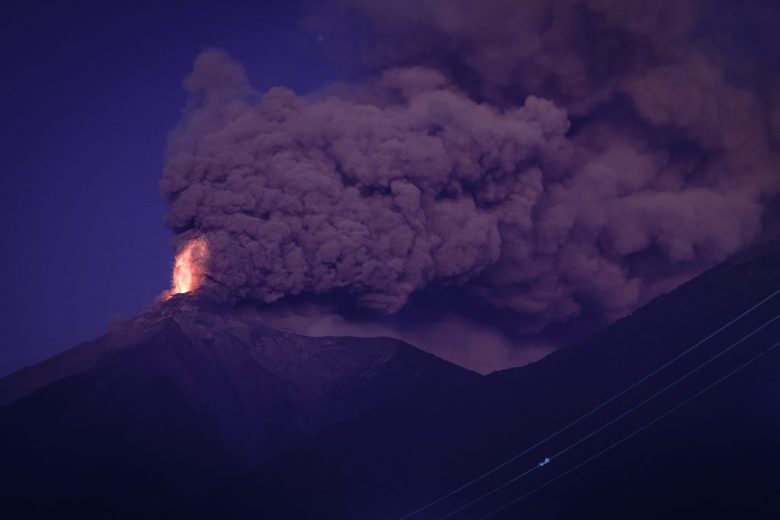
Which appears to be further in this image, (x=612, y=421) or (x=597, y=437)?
(x=612, y=421)

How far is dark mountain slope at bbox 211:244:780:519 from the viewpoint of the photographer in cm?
2288

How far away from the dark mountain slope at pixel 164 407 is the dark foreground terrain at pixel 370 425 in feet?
0.20

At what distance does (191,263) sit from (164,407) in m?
5.87

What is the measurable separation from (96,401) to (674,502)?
20.3 m

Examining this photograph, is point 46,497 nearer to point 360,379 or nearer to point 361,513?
point 361,513

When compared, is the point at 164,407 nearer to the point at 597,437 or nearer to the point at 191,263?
the point at 191,263

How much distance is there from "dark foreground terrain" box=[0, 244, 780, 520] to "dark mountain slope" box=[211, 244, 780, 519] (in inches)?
3.2

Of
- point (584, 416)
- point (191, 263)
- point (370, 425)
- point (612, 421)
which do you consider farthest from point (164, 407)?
point (612, 421)

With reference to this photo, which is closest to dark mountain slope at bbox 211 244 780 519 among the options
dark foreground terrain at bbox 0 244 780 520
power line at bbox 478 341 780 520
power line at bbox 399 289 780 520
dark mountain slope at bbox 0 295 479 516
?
dark foreground terrain at bbox 0 244 780 520

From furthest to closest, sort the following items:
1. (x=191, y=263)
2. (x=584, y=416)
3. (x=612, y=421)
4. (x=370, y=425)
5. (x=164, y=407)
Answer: (x=370, y=425)
(x=584, y=416)
(x=612, y=421)
(x=164, y=407)
(x=191, y=263)

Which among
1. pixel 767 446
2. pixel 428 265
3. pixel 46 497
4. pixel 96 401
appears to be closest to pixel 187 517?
pixel 46 497

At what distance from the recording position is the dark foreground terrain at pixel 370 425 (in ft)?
77.9

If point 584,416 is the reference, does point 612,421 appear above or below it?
below

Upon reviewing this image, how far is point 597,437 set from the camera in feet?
89.7
